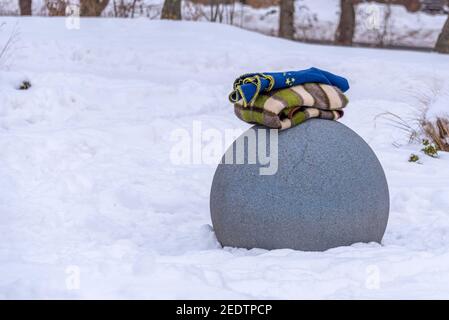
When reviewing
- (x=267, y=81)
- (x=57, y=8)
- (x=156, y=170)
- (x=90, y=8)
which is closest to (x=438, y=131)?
(x=156, y=170)

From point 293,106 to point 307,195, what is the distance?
0.68 m

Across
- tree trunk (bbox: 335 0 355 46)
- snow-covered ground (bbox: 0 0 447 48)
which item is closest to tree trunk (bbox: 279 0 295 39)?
tree trunk (bbox: 335 0 355 46)

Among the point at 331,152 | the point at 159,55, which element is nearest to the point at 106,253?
the point at 331,152

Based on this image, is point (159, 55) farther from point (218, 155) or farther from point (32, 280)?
point (32, 280)

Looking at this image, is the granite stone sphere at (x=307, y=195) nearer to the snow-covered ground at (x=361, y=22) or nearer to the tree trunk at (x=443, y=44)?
the tree trunk at (x=443, y=44)

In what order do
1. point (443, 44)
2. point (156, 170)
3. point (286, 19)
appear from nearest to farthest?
point (156, 170) < point (443, 44) < point (286, 19)

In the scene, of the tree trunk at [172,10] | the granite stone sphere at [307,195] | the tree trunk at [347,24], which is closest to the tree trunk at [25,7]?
the tree trunk at [172,10]

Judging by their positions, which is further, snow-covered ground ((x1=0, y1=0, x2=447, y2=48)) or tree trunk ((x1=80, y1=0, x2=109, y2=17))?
snow-covered ground ((x1=0, y1=0, x2=447, y2=48))

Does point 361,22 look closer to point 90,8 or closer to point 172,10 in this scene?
point 172,10

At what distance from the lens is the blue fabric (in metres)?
5.67

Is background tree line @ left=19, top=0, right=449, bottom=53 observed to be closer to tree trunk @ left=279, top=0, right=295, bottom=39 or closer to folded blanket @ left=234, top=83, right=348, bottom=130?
tree trunk @ left=279, top=0, right=295, bottom=39

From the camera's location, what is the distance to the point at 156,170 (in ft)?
27.3

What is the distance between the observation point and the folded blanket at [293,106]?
18.6 ft

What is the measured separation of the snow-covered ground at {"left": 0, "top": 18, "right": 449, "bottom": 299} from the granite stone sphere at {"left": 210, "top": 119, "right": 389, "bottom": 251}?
0.15 metres
